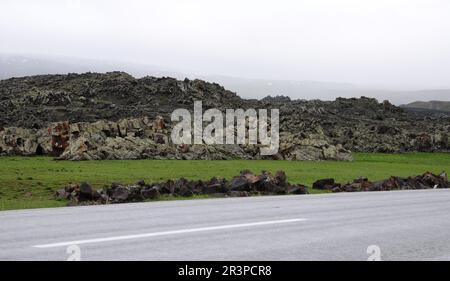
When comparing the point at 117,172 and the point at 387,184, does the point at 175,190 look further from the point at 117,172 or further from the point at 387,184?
the point at 117,172

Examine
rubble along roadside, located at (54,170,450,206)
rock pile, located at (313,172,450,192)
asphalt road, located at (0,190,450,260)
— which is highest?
asphalt road, located at (0,190,450,260)

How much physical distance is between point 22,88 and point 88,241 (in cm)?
7469

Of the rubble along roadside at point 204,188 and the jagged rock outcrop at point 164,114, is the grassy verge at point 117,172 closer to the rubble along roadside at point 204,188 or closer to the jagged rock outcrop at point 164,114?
the rubble along roadside at point 204,188

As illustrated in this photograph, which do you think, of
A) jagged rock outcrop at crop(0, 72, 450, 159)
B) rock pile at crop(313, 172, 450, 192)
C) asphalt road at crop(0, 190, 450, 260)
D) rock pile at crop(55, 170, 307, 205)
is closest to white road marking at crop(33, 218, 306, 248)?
asphalt road at crop(0, 190, 450, 260)

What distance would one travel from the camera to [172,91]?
79812mm

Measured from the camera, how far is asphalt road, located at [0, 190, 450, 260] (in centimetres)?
954

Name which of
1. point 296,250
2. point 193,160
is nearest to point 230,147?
point 193,160

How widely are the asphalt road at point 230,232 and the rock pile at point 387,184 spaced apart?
9739mm

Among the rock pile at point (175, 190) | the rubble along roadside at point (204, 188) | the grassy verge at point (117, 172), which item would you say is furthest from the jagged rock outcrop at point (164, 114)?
the rock pile at point (175, 190)

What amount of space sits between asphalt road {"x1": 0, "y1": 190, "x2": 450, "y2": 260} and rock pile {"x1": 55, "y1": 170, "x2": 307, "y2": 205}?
447 centimetres

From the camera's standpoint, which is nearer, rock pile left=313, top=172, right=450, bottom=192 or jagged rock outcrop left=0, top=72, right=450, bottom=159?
rock pile left=313, top=172, right=450, bottom=192

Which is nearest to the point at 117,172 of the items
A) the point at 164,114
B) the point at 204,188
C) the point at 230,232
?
the point at 204,188

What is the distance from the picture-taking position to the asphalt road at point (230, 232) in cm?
954

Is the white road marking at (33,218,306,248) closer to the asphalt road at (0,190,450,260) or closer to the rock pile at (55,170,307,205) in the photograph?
the asphalt road at (0,190,450,260)
